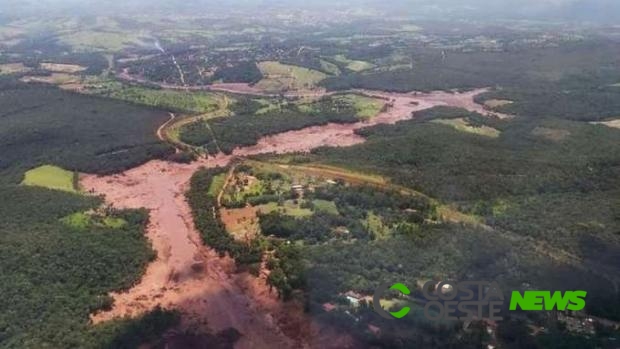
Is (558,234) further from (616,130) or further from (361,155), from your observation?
(616,130)

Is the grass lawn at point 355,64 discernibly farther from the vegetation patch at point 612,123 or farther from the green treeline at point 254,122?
the vegetation patch at point 612,123

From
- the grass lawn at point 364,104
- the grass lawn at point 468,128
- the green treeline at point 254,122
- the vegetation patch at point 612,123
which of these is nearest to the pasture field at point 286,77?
the grass lawn at point 364,104

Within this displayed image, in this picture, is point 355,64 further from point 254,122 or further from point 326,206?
point 326,206

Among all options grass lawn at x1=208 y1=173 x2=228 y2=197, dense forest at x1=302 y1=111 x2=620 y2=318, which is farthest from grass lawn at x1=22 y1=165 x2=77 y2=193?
dense forest at x1=302 y1=111 x2=620 y2=318

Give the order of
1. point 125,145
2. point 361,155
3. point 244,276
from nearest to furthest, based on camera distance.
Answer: point 244,276 → point 361,155 → point 125,145

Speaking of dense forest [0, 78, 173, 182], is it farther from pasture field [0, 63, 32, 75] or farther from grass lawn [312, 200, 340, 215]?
pasture field [0, 63, 32, 75]

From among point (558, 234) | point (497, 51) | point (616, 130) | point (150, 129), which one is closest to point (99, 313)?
point (558, 234)
